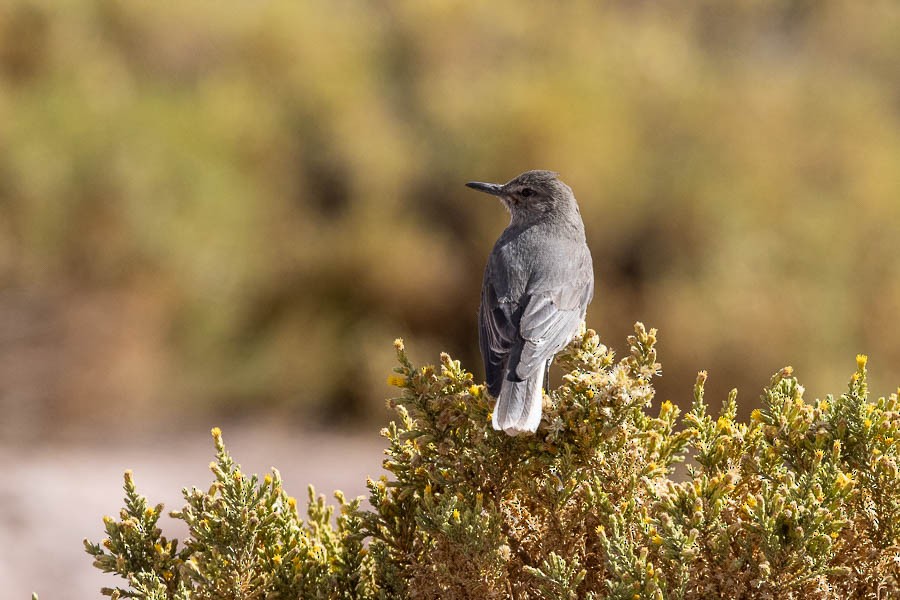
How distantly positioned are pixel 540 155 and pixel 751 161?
7.96ft

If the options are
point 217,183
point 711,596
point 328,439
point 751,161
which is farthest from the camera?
point 751,161

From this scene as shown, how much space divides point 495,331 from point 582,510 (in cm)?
93

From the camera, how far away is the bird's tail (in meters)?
3.12

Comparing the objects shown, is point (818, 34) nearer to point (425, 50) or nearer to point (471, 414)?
point (425, 50)

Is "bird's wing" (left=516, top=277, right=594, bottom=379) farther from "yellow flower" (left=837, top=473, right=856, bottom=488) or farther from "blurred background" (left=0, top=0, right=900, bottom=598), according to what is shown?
"blurred background" (left=0, top=0, right=900, bottom=598)

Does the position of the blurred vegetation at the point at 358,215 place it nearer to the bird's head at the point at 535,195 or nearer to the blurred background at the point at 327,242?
the blurred background at the point at 327,242

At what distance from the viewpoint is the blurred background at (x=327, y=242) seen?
9.31m

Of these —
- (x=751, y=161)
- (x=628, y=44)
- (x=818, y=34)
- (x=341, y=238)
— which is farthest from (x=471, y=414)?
(x=818, y=34)

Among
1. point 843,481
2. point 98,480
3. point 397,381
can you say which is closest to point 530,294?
point 397,381

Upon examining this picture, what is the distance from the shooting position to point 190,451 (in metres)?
9.46

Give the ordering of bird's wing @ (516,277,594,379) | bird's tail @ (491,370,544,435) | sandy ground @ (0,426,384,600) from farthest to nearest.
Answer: sandy ground @ (0,426,384,600), bird's wing @ (516,277,594,379), bird's tail @ (491,370,544,435)

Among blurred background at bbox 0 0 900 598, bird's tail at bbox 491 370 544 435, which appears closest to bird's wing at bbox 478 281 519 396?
bird's tail at bbox 491 370 544 435

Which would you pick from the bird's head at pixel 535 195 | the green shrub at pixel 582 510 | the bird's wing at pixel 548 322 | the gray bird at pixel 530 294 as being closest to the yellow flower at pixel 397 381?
the green shrub at pixel 582 510

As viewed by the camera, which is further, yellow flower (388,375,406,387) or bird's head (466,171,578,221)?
bird's head (466,171,578,221)
